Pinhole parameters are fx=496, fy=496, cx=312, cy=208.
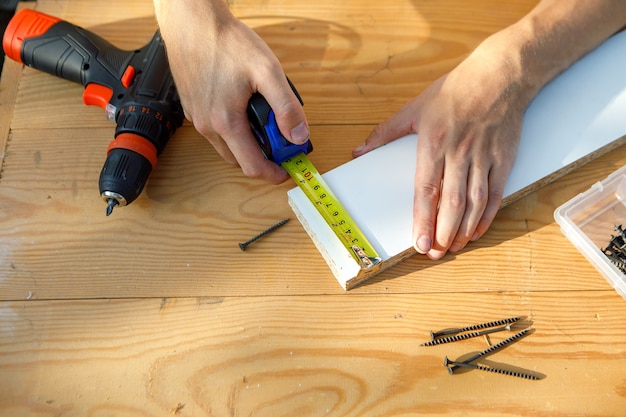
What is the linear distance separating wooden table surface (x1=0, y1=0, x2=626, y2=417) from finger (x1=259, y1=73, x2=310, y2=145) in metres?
0.27

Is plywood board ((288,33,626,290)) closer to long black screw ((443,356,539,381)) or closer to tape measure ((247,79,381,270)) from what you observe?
tape measure ((247,79,381,270))

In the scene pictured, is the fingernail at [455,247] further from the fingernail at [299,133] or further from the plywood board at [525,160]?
the fingernail at [299,133]

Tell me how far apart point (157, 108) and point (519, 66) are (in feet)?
2.95

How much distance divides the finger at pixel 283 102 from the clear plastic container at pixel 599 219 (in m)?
0.68

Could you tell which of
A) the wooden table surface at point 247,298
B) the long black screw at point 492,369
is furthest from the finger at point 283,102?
the long black screw at point 492,369

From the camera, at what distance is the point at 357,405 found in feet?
3.50

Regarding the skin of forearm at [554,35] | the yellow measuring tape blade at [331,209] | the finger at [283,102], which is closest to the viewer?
the finger at [283,102]

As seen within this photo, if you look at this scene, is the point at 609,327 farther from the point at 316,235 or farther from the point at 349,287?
the point at 316,235

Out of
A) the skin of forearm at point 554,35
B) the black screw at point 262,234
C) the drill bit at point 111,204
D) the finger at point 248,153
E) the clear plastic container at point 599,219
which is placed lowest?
the drill bit at point 111,204

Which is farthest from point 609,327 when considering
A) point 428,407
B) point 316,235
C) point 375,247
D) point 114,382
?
point 114,382

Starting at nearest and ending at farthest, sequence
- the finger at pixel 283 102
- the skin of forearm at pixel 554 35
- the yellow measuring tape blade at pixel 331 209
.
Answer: the finger at pixel 283 102 → the yellow measuring tape blade at pixel 331 209 → the skin of forearm at pixel 554 35

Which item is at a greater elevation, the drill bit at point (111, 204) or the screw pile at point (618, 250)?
the screw pile at point (618, 250)

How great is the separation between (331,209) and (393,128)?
28cm

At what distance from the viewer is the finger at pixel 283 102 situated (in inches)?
39.8
